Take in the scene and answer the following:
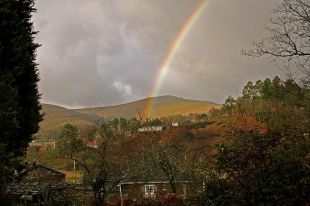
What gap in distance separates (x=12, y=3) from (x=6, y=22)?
4.01 ft

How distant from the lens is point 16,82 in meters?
16.6

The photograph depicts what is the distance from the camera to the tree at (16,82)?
45.3 ft

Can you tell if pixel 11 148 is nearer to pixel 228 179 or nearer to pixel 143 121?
pixel 228 179

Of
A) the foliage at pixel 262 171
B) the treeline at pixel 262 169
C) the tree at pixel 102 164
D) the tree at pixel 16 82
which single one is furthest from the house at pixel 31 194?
the foliage at pixel 262 171

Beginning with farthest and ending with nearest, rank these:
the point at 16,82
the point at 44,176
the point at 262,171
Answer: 1. the point at 44,176
2. the point at 16,82
3. the point at 262,171

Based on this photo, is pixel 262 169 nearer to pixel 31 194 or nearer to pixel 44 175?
pixel 31 194

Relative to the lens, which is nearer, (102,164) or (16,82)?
(16,82)

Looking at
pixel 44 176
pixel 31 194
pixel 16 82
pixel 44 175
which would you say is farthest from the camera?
pixel 44 175

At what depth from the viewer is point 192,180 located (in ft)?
68.4

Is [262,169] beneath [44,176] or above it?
above

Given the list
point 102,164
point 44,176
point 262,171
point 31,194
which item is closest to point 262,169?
point 262,171

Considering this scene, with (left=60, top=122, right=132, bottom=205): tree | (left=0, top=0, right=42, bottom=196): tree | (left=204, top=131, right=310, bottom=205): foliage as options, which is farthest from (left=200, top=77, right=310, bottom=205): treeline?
(left=0, top=0, right=42, bottom=196): tree

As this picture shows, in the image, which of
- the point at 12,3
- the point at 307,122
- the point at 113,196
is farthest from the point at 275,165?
the point at 113,196

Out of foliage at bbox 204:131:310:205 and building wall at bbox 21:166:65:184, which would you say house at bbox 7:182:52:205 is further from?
building wall at bbox 21:166:65:184
